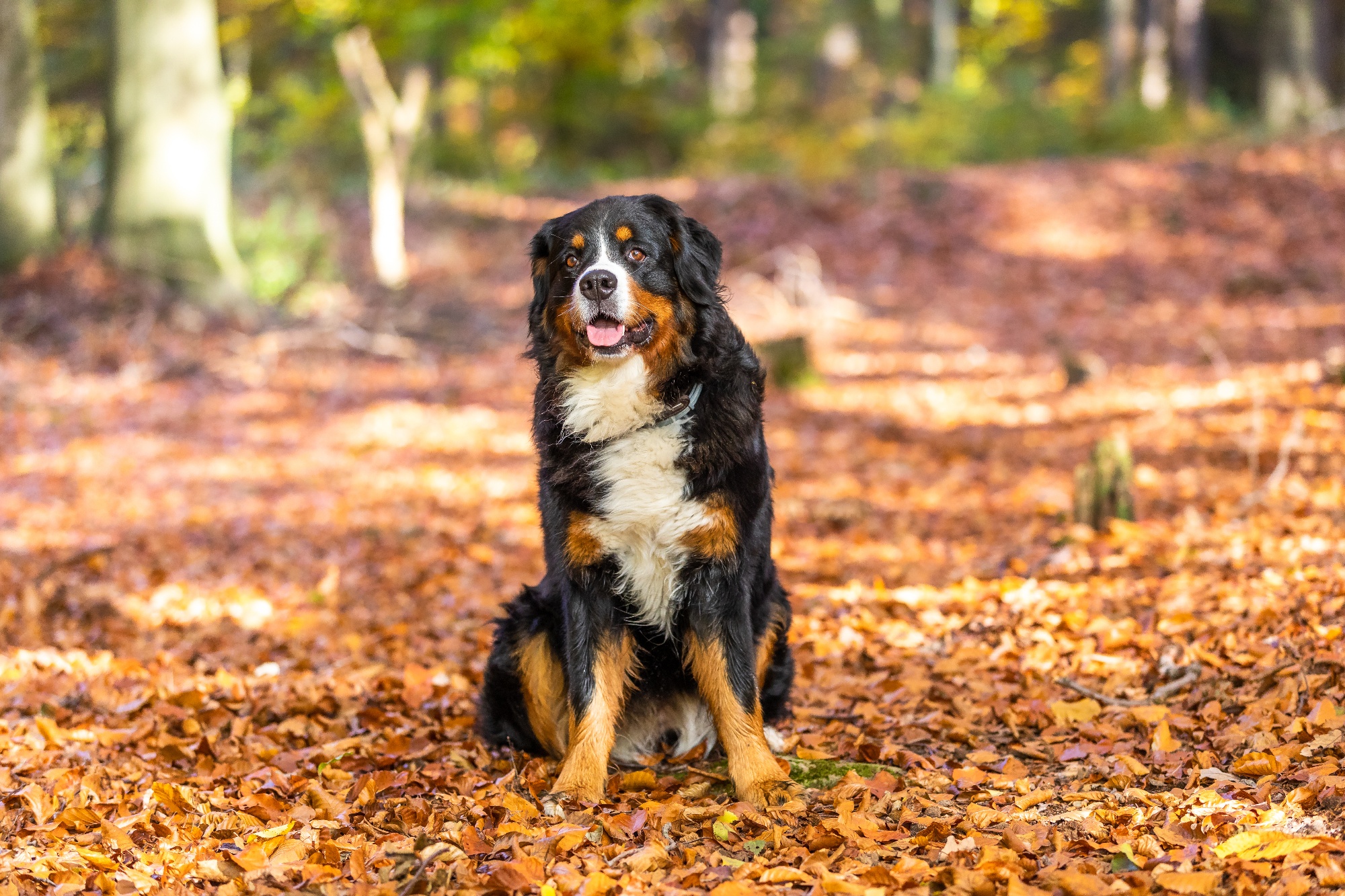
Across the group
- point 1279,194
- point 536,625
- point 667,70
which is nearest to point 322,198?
point 667,70

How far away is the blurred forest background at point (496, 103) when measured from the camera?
43.1 ft

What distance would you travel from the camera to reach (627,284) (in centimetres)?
413

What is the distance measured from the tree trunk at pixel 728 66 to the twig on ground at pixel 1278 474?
20351 millimetres

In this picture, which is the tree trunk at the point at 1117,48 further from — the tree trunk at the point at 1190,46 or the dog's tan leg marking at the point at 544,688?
the dog's tan leg marking at the point at 544,688

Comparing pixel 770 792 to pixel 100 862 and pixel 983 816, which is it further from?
pixel 100 862

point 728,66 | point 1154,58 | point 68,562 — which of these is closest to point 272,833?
point 68,562

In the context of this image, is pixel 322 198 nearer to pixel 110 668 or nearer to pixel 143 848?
pixel 110 668

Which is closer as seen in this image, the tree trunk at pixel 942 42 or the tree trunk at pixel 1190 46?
the tree trunk at pixel 1190 46

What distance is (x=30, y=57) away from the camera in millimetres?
12398

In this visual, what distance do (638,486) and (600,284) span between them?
73cm

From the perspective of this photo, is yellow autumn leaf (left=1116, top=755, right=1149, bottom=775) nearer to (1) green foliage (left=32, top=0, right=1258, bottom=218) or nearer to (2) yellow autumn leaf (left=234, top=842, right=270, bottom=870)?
(2) yellow autumn leaf (left=234, top=842, right=270, bottom=870)

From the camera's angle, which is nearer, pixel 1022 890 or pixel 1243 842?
pixel 1022 890

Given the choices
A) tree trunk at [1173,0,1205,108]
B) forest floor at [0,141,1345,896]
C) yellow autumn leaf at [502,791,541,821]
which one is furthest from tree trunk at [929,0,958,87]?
yellow autumn leaf at [502,791,541,821]

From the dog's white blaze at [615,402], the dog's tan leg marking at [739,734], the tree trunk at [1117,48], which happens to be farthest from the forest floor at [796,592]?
the tree trunk at [1117,48]
